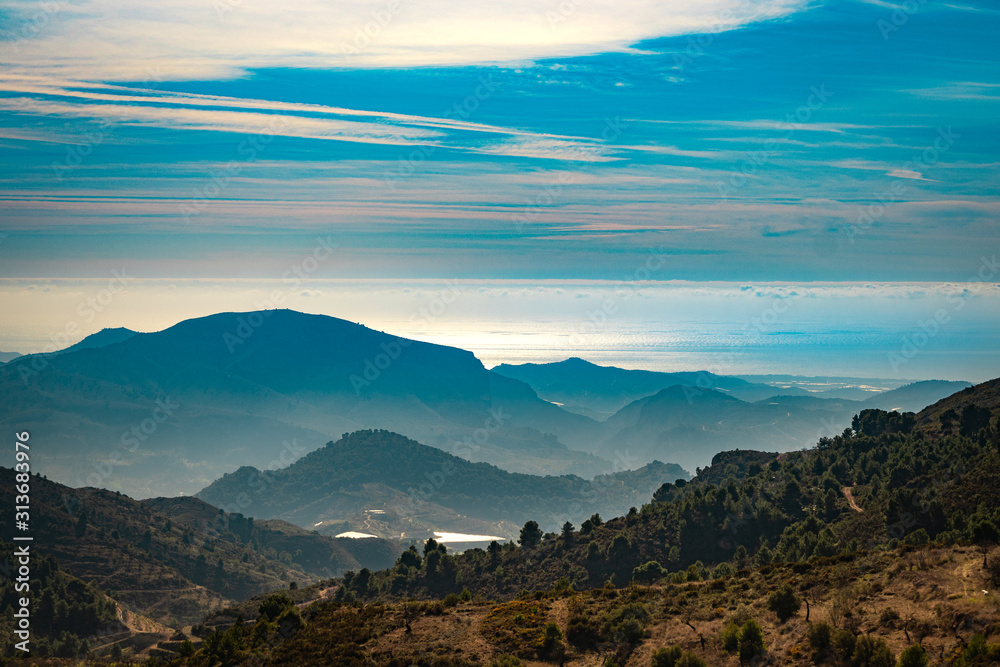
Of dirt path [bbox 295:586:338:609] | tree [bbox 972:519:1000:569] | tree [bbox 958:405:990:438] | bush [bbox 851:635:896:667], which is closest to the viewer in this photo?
bush [bbox 851:635:896:667]

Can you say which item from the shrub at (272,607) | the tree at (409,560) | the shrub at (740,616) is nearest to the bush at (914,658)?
the shrub at (740,616)

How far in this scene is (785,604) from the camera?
48.4m

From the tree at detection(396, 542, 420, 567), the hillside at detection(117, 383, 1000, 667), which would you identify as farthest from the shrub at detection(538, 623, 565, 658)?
the tree at detection(396, 542, 420, 567)

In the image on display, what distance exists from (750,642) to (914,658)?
34.5 feet

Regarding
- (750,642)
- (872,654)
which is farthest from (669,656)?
(872,654)

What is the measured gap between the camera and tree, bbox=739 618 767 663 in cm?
4394

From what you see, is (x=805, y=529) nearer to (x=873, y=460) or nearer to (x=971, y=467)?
(x=971, y=467)

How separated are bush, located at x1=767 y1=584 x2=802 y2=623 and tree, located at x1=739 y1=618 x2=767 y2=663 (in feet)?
13.8

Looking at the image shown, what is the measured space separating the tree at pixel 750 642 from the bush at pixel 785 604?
4204mm

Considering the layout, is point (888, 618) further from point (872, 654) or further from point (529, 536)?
point (529, 536)

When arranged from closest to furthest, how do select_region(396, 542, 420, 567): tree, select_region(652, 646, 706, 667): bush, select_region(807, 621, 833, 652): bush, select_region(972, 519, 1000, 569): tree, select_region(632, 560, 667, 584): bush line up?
select_region(807, 621, 833, 652): bush, select_region(652, 646, 706, 667): bush, select_region(972, 519, 1000, 569): tree, select_region(632, 560, 667, 584): bush, select_region(396, 542, 420, 567): tree

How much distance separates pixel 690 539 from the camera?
140 m

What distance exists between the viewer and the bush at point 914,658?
3516 cm

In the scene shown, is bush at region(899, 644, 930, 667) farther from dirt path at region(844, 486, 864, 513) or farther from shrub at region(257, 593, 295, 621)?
dirt path at region(844, 486, 864, 513)
